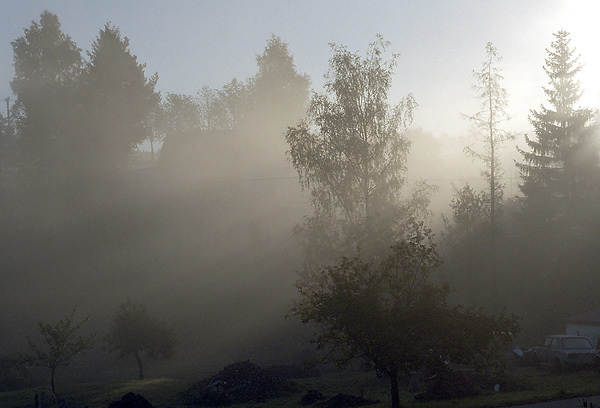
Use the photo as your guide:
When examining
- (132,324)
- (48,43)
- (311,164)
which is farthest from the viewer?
(48,43)

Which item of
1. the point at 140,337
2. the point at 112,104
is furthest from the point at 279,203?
the point at 140,337

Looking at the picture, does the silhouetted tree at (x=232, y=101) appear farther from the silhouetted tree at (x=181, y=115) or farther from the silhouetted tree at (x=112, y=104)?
the silhouetted tree at (x=112, y=104)

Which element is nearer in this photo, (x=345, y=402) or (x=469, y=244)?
(x=345, y=402)

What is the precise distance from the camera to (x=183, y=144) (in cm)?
7425

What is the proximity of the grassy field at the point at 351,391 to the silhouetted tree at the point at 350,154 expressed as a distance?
25.3 feet

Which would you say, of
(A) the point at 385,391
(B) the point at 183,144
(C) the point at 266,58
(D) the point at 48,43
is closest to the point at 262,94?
(C) the point at 266,58

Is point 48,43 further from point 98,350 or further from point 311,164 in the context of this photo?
point 311,164

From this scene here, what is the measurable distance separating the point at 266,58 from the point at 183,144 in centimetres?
1661

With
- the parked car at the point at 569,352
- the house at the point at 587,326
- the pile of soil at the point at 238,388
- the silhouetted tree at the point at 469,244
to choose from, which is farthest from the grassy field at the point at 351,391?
the silhouetted tree at the point at 469,244

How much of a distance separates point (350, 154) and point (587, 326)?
18.6m

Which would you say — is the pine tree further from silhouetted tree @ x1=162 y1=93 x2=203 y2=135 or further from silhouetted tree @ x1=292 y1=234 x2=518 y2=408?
silhouetted tree @ x1=162 y1=93 x2=203 y2=135

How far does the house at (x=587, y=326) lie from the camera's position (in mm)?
33812

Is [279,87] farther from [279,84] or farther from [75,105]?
[75,105]

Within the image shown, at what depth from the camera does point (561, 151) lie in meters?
46.8
